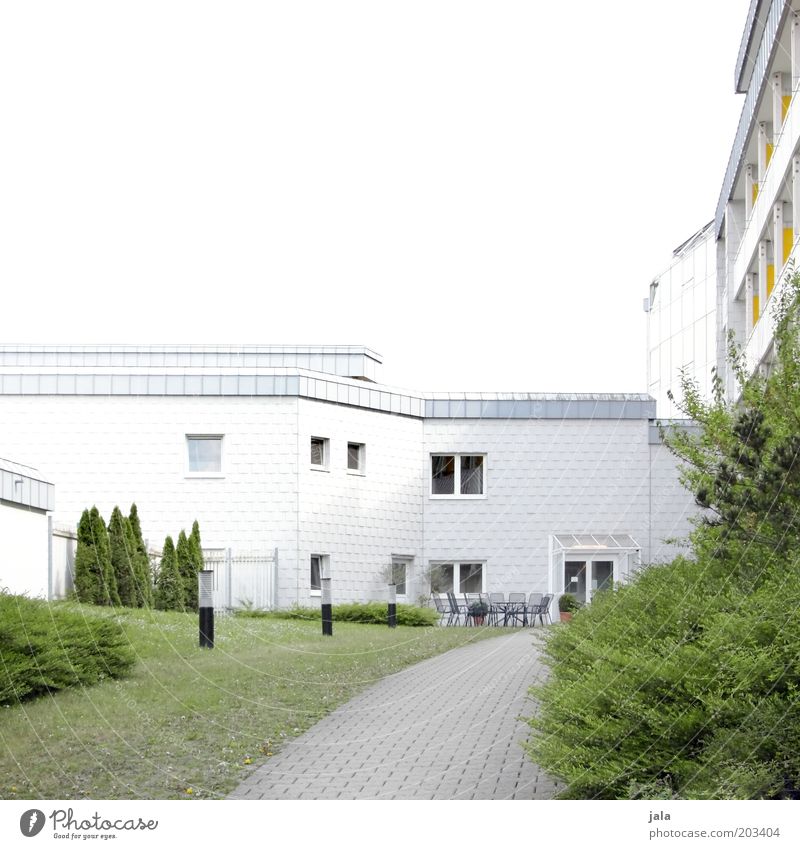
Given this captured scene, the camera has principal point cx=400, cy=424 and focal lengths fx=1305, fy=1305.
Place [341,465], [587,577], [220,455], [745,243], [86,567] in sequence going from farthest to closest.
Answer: [745,243] < [587,577] < [86,567] < [220,455] < [341,465]

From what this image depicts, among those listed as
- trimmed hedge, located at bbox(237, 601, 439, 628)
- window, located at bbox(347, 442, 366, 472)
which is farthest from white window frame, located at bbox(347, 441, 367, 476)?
trimmed hedge, located at bbox(237, 601, 439, 628)

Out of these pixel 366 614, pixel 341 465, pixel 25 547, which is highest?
pixel 341 465

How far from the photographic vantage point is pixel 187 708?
4.19m

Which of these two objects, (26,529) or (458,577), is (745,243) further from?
(26,529)

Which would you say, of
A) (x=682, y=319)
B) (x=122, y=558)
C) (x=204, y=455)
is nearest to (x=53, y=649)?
(x=122, y=558)

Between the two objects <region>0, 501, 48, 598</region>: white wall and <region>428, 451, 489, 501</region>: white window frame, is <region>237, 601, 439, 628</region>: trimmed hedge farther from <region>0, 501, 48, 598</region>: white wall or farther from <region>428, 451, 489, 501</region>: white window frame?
<region>0, 501, 48, 598</region>: white wall

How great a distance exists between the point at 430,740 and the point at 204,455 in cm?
122

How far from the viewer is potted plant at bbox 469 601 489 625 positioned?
4.12 metres

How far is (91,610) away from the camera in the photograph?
13.8 feet

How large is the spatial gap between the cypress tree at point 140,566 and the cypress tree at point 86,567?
0.14 metres

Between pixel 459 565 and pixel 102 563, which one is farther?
pixel 102 563
